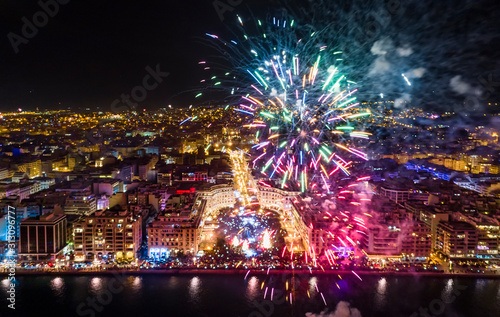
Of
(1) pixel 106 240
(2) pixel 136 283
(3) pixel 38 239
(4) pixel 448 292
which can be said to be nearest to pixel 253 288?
(2) pixel 136 283

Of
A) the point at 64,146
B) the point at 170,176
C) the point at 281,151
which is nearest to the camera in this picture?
the point at 281,151

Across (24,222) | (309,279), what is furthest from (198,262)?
(24,222)

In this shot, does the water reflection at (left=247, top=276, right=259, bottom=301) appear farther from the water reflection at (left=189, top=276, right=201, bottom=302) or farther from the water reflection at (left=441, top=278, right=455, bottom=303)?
the water reflection at (left=441, top=278, right=455, bottom=303)

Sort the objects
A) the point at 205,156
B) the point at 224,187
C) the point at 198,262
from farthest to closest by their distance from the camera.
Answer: the point at 205,156
the point at 224,187
the point at 198,262

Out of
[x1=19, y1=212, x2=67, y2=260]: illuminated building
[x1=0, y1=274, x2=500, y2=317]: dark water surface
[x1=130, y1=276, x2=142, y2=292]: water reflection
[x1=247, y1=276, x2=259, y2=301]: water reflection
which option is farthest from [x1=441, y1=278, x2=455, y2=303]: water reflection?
[x1=19, y1=212, x2=67, y2=260]: illuminated building

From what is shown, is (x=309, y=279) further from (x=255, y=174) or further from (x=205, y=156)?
(x=205, y=156)

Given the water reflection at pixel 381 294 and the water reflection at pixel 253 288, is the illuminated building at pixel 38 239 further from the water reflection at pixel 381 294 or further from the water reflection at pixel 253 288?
the water reflection at pixel 381 294
